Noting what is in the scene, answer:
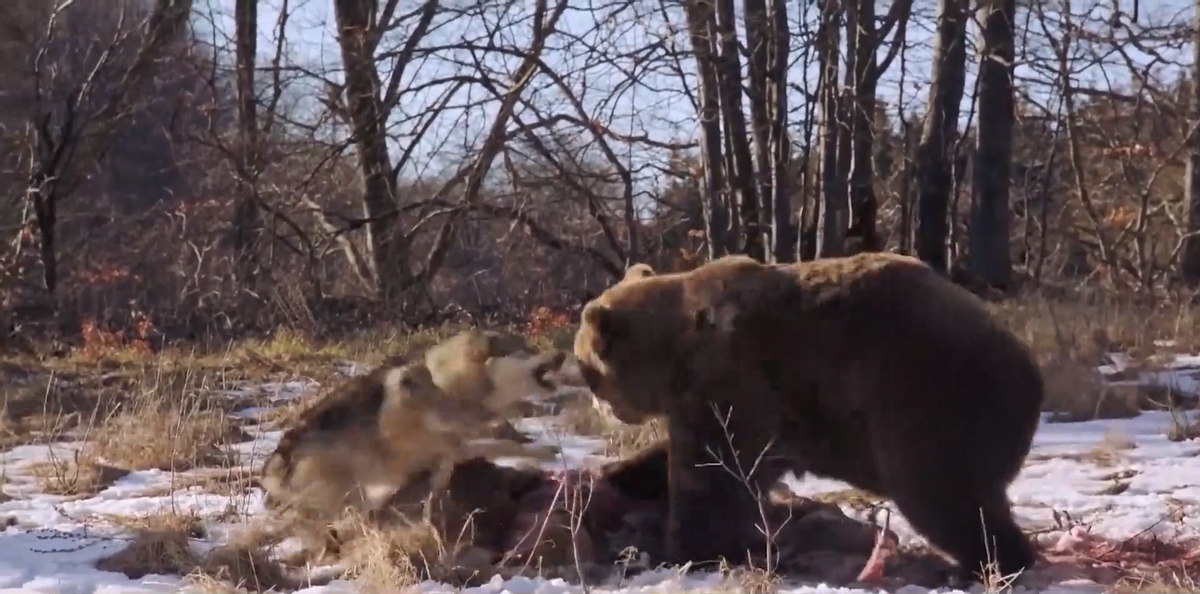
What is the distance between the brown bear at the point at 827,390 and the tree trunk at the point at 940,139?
692 cm

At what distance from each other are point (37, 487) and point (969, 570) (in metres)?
4.21

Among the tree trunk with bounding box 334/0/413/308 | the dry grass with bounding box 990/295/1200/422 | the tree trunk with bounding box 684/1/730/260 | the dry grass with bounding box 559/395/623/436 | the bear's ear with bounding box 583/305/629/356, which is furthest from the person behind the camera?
the tree trunk with bounding box 334/0/413/308

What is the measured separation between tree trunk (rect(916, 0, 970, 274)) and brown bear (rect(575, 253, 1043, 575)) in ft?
22.7

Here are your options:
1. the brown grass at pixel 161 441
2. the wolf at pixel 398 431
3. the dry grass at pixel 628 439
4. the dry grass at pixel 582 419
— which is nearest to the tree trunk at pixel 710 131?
the dry grass at pixel 582 419

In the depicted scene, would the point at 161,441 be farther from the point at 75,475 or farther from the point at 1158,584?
the point at 1158,584

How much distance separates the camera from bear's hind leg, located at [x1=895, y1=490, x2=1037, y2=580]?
418cm

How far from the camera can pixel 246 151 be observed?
1345 centimetres

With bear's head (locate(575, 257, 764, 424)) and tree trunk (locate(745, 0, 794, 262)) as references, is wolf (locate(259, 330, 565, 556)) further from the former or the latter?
tree trunk (locate(745, 0, 794, 262))

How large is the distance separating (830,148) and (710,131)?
144 cm

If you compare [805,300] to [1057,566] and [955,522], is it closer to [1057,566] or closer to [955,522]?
[955,522]

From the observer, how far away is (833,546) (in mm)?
4684

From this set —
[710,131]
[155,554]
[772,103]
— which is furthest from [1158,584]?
[710,131]

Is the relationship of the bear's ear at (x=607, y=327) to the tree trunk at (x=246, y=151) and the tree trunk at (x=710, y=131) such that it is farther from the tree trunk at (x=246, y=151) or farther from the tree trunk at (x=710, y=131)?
the tree trunk at (x=246, y=151)

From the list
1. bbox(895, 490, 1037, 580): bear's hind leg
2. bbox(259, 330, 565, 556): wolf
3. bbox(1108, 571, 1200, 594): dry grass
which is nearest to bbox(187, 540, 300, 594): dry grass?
bbox(259, 330, 565, 556): wolf
